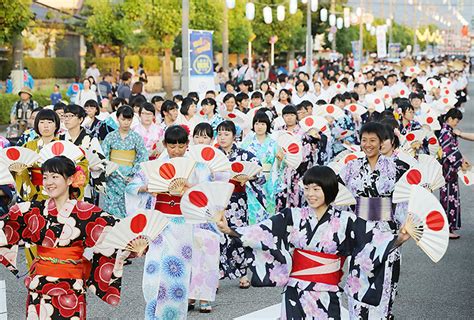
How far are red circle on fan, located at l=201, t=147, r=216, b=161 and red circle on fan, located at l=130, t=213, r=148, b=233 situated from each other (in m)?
2.15

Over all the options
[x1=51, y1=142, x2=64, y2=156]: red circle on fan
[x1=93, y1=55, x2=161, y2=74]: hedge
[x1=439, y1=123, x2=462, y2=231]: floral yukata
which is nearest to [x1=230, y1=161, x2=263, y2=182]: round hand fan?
[x1=51, y1=142, x2=64, y2=156]: red circle on fan

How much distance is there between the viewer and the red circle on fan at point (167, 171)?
7.33 metres

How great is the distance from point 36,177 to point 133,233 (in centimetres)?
296

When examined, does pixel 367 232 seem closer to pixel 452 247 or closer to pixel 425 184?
pixel 425 184

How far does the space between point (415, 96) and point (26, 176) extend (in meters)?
9.41

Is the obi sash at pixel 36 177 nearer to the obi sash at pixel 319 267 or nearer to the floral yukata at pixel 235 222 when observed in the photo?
the floral yukata at pixel 235 222

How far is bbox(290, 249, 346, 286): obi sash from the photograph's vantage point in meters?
5.80

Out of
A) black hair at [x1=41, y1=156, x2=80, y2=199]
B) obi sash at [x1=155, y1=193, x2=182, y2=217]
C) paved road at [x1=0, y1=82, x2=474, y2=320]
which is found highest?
black hair at [x1=41, y1=156, x2=80, y2=199]

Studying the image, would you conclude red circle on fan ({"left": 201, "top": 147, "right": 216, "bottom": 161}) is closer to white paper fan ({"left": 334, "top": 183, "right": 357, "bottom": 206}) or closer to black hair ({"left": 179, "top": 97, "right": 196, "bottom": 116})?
white paper fan ({"left": 334, "top": 183, "right": 357, "bottom": 206})

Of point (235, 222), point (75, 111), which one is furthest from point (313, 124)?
point (235, 222)

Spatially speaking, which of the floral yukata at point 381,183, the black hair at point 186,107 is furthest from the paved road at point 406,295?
the black hair at point 186,107

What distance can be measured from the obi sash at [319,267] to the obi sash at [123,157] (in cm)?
507

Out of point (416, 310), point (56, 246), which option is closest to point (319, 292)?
point (56, 246)

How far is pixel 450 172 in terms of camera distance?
479 inches
